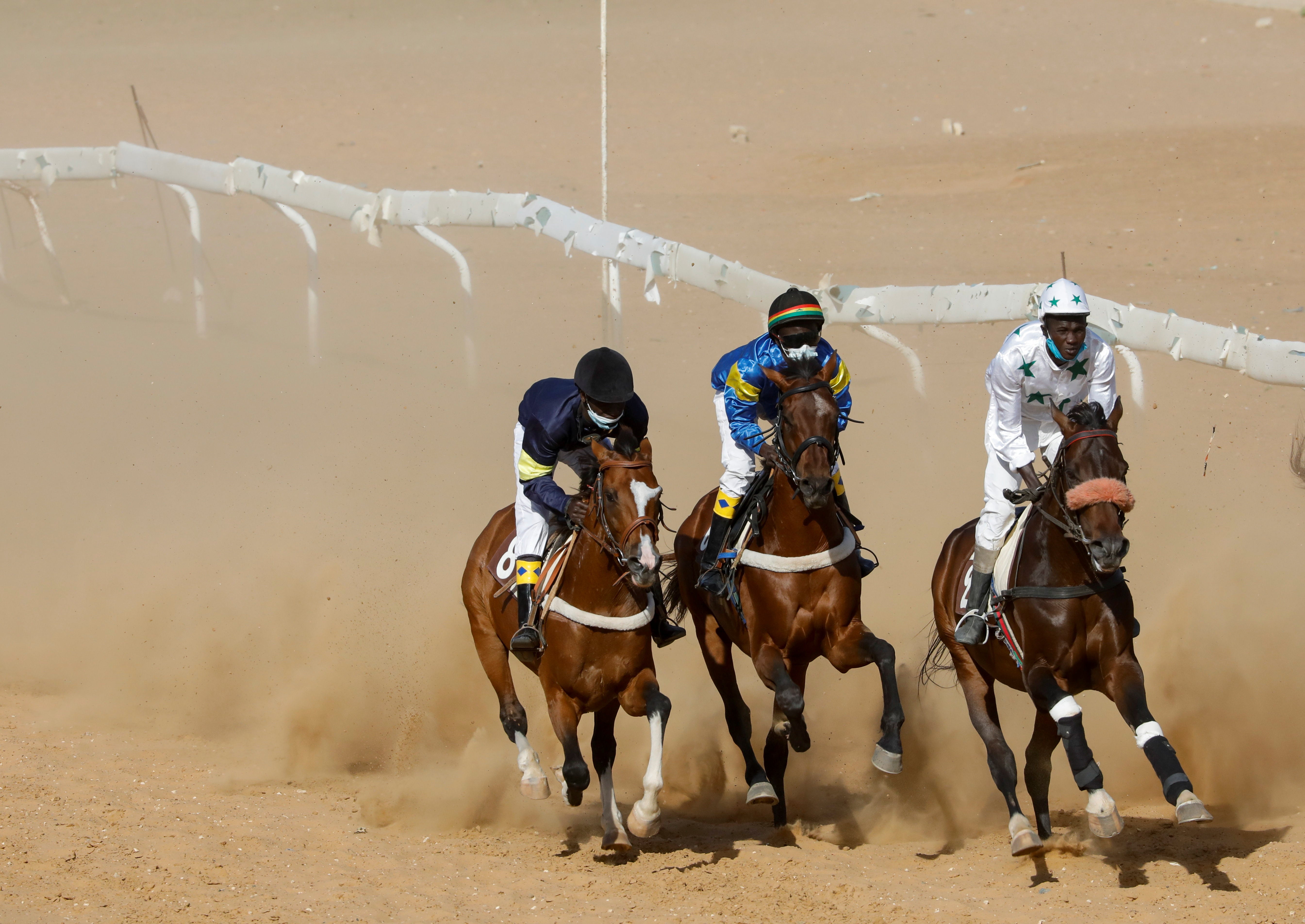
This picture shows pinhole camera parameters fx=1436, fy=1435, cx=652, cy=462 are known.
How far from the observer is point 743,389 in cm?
759

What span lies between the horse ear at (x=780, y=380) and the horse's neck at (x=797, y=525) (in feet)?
1.63

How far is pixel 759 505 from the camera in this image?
24.9ft

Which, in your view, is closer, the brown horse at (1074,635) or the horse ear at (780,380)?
the brown horse at (1074,635)

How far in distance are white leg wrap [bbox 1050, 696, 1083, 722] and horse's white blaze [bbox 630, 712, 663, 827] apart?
1.90m

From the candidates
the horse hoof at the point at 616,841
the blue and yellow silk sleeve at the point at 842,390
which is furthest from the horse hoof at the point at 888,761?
the blue and yellow silk sleeve at the point at 842,390

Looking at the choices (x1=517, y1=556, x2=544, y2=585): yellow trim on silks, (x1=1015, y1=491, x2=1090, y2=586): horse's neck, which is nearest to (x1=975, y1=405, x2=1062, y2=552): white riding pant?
(x1=1015, y1=491, x2=1090, y2=586): horse's neck

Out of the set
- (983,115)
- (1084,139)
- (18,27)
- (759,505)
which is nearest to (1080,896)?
(759,505)

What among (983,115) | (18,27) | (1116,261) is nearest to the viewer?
(1116,261)

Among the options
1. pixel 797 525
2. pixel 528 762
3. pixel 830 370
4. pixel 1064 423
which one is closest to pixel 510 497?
pixel 528 762

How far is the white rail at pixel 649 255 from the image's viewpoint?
990 cm

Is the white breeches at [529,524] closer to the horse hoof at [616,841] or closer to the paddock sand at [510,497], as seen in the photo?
the horse hoof at [616,841]

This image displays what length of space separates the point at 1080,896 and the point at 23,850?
5020mm

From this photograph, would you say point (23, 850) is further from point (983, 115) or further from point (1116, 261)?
point (983, 115)

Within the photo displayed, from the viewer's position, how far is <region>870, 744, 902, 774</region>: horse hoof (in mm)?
7051
